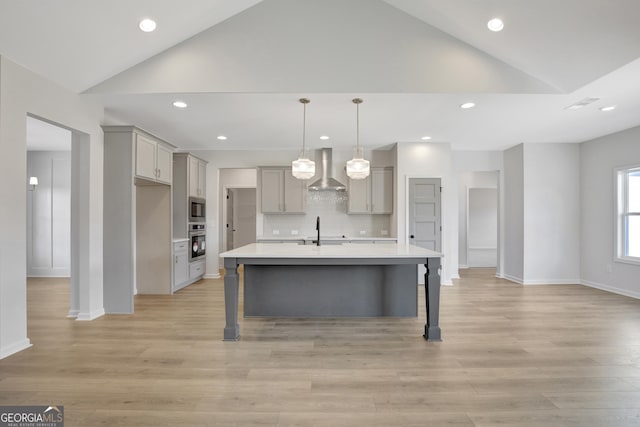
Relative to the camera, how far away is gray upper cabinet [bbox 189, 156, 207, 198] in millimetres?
5863

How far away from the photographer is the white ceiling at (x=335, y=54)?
9.22 feet

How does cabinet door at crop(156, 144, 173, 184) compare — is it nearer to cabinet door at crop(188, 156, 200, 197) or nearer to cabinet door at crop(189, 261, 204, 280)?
cabinet door at crop(188, 156, 200, 197)

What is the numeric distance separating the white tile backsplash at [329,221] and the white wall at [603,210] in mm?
3562

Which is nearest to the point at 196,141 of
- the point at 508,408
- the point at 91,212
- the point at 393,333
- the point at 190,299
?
the point at 91,212

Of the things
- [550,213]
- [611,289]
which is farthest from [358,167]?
[611,289]

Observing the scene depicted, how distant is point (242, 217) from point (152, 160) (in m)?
4.06

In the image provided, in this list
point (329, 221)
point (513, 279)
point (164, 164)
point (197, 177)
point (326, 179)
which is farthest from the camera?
point (329, 221)

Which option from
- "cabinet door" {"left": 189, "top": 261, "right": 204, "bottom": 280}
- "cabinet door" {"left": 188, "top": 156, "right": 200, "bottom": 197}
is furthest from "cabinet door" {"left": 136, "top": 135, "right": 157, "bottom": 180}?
"cabinet door" {"left": 189, "top": 261, "right": 204, "bottom": 280}

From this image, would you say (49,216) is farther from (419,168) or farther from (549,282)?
(549,282)

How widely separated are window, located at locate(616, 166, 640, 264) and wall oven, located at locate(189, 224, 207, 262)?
23.6 feet

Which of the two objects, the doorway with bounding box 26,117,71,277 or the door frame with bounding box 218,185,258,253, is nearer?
the doorway with bounding box 26,117,71,277

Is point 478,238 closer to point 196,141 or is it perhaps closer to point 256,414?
point 196,141

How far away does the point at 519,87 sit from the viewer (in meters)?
3.51

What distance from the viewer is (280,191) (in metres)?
6.32
